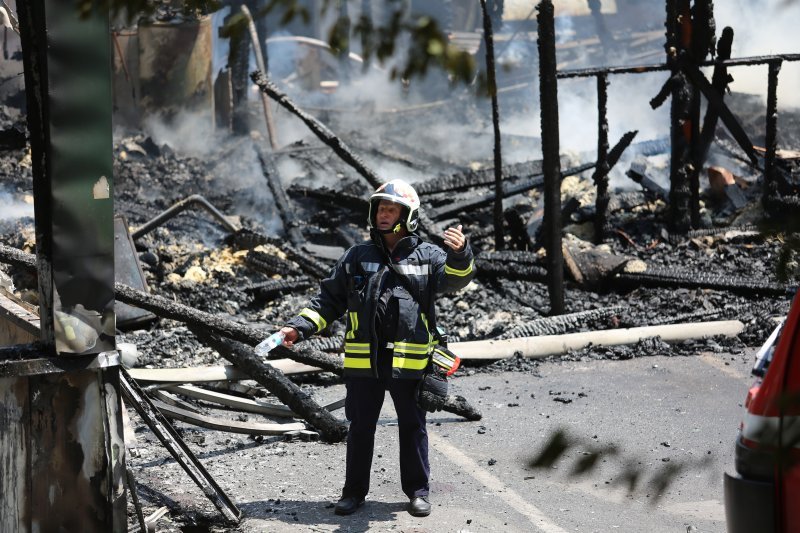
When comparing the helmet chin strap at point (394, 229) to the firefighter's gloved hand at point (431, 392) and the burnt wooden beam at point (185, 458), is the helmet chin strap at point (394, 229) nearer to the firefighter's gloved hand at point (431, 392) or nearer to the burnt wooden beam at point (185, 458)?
the firefighter's gloved hand at point (431, 392)

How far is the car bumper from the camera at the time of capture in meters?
3.29

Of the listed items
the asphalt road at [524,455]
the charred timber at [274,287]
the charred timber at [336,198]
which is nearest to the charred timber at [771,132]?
the asphalt road at [524,455]

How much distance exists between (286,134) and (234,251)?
28.8 ft

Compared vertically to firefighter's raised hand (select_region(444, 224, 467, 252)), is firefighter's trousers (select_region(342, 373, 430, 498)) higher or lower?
lower

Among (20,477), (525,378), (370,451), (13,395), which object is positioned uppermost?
(13,395)

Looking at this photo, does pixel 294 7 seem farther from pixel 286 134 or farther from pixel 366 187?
pixel 286 134

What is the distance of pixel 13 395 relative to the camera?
382 centimetres

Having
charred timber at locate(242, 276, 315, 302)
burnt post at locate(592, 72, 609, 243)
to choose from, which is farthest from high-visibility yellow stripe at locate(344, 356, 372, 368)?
burnt post at locate(592, 72, 609, 243)

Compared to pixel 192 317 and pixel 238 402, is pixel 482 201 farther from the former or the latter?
pixel 192 317

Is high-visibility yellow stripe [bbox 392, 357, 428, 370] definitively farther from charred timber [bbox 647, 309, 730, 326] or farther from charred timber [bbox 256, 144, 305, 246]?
charred timber [bbox 256, 144, 305, 246]

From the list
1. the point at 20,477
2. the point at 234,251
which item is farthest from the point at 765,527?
the point at 234,251

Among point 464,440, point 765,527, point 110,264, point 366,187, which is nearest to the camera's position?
point 765,527

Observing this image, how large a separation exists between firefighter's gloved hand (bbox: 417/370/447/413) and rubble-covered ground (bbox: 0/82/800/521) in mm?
1461

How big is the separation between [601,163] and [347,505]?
24.0 feet
